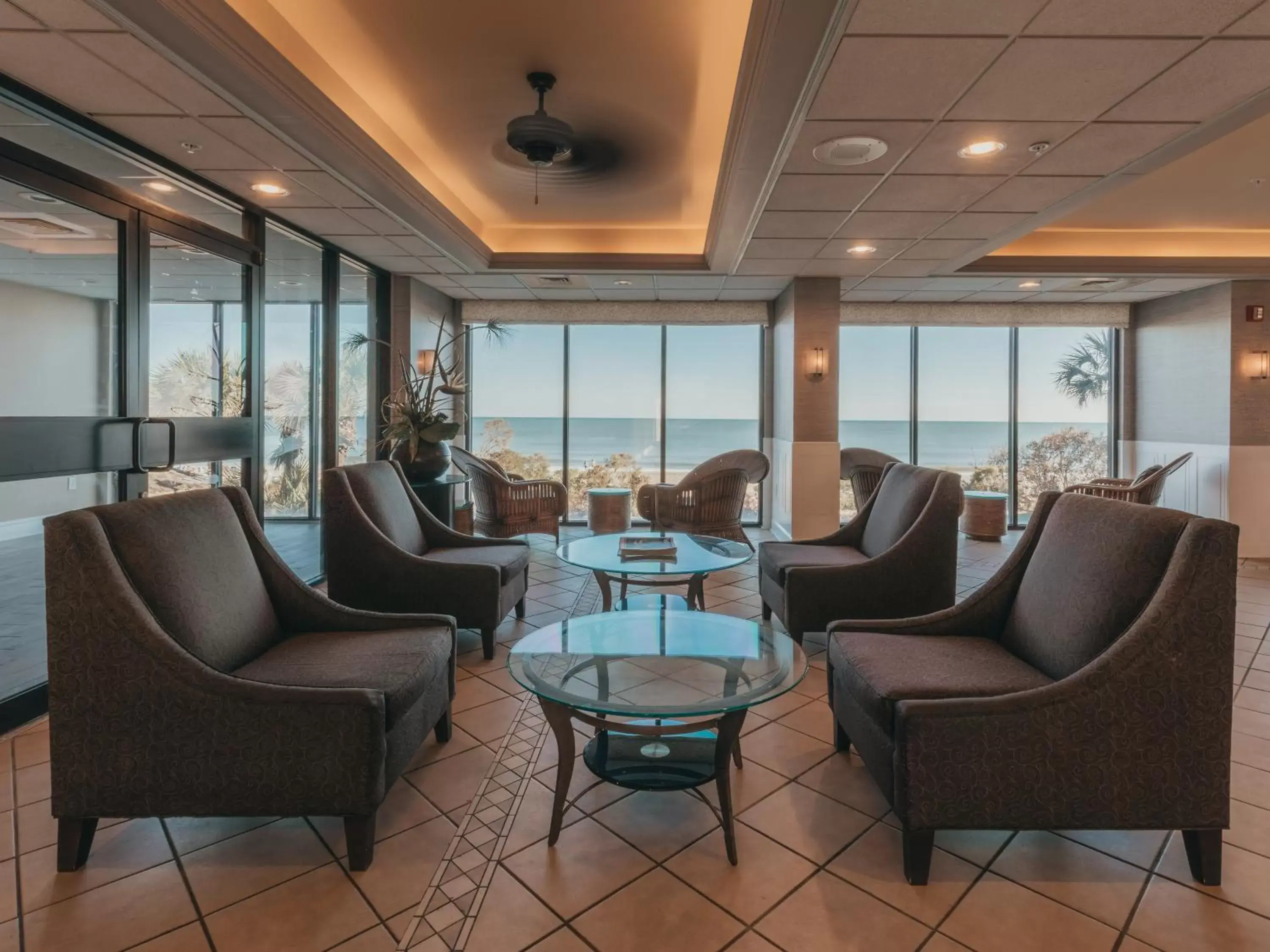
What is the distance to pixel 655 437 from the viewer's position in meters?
7.84

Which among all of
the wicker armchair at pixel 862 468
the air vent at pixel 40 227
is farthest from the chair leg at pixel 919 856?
the wicker armchair at pixel 862 468

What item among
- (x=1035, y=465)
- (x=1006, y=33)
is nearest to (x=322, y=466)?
(x=1006, y=33)

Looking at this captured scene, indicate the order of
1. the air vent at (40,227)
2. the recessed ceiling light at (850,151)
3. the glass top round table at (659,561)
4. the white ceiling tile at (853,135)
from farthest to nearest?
the glass top round table at (659,561) < the recessed ceiling light at (850,151) < the white ceiling tile at (853,135) < the air vent at (40,227)

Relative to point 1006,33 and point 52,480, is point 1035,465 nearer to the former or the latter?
point 1006,33

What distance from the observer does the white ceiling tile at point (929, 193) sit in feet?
11.8

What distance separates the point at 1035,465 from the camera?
25.2 ft

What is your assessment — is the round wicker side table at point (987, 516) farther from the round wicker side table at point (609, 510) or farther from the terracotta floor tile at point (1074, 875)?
the terracotta floor tile at point (1074, 875)

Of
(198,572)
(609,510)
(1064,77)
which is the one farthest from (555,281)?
(198,572)

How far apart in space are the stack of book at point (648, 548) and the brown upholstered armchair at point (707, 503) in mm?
1015

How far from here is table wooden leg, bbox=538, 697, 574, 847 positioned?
1.87m

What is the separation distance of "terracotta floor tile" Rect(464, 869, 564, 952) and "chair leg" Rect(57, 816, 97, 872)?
1.04 m

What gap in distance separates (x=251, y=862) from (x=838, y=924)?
150 cm

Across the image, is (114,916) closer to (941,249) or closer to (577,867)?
(577,867)

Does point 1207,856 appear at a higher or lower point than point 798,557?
lower
